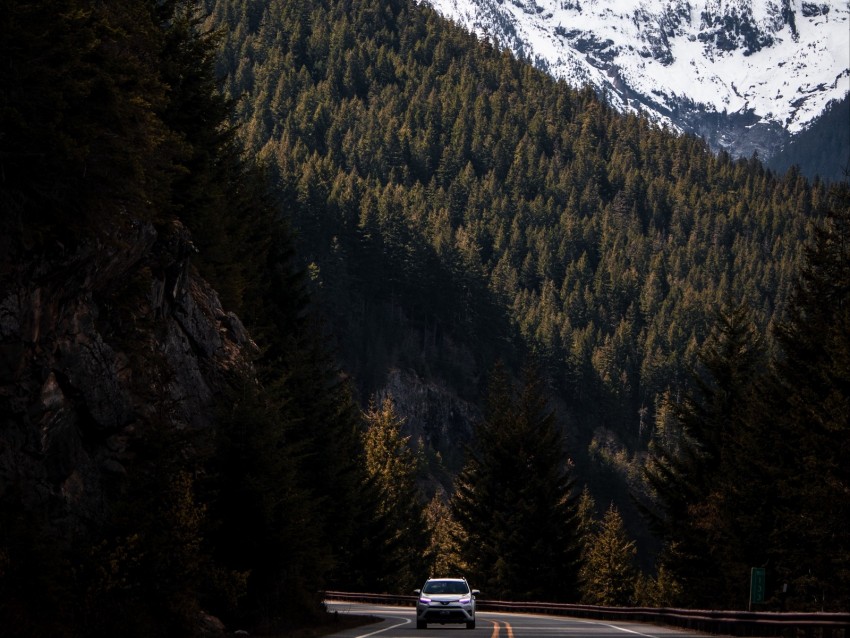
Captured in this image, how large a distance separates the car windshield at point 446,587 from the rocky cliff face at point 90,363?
29.0ft

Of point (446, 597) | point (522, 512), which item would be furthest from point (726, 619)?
point (522, 512)

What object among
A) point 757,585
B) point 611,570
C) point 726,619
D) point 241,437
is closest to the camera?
point 241,437

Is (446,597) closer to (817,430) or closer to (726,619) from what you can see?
(726,619)

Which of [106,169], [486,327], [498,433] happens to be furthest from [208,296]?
[486,327]

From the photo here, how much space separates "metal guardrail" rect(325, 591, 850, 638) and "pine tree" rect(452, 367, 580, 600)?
5.75 metres

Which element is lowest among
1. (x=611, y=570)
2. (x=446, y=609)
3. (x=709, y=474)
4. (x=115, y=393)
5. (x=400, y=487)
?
(x=446, y=609)

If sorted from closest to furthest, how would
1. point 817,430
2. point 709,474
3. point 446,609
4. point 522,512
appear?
1. point 446,609
2. point 817,430
3. point 709,474
4. point 522,512

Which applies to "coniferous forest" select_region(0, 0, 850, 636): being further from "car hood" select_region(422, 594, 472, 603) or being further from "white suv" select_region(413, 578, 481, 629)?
"car hood" select_region(422, 594, 472, 603)

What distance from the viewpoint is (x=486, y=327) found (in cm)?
17725

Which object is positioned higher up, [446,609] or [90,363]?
[90,363]

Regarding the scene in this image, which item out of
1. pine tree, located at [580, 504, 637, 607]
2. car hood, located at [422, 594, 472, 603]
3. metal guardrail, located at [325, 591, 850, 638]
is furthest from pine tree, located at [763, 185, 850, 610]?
pine tree, located at [580, 504, 637, 607]

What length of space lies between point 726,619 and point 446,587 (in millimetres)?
8808

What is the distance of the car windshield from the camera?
3675 cm

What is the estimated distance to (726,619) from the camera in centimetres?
3178
